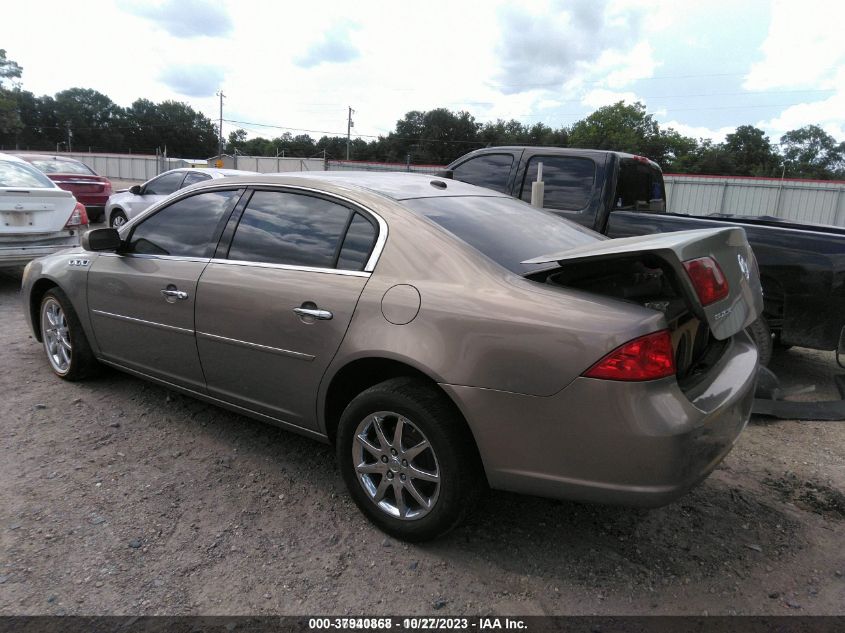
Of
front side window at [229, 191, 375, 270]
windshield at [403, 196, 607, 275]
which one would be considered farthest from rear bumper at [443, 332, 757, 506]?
front side window at [229, 191, 375, 270]

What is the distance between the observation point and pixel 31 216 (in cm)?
716

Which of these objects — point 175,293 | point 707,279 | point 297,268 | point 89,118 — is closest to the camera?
point 707,279

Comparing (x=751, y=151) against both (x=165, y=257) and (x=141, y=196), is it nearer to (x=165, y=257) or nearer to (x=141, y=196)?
(x=141, y=196)

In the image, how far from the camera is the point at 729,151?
253 feet

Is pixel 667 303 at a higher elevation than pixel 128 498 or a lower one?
higher

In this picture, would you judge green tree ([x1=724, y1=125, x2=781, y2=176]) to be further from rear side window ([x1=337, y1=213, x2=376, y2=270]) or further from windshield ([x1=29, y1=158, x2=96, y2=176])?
rear side window ([x1=337, y1=213, x2=376, y2=270])

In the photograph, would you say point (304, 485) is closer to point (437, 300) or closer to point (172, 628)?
point (172, 628)

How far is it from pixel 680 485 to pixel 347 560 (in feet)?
4.51

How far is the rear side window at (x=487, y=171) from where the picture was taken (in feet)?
21.5

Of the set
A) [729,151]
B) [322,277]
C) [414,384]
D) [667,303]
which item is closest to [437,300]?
[414,384]

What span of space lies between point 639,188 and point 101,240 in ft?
16.6

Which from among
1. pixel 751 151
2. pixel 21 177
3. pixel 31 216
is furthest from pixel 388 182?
pixel 751 151

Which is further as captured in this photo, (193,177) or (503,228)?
(193,177)

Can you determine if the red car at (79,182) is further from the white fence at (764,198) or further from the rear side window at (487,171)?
the white fence at (764,198)
